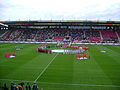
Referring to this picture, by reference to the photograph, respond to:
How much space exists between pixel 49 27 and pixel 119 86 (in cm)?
6615

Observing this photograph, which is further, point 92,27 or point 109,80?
point 92,27

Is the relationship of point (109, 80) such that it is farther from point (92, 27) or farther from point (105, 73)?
point (92, 27)

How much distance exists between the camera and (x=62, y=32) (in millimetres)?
71500

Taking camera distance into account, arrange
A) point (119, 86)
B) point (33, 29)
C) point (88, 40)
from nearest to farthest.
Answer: point (119, 86) < point (88, 40) < point (33, 29)

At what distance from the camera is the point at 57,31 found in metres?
72.9

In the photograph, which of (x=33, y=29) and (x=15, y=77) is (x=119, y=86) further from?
(x=33, y=29)

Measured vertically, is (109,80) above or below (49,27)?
below

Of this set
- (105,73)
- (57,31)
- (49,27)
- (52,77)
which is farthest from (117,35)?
(52,77)

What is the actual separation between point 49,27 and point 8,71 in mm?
60798

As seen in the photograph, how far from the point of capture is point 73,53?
97.4 feet

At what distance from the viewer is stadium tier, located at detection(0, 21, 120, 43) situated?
64.6 meters

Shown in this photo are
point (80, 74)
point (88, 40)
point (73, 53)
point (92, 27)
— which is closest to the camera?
point (80, 74)

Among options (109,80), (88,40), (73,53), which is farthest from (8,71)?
(88,40)

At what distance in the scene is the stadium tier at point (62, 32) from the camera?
6456cm
